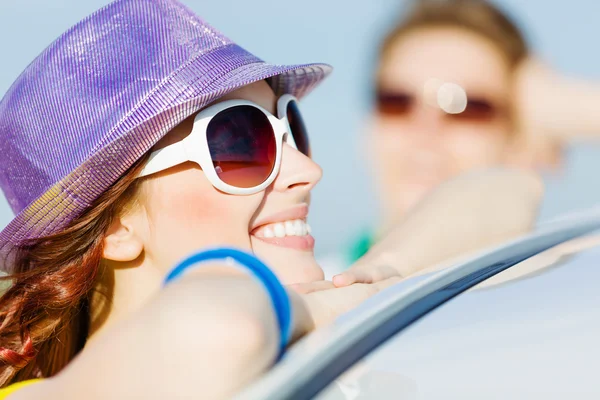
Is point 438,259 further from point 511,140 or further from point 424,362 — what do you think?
point 511,140

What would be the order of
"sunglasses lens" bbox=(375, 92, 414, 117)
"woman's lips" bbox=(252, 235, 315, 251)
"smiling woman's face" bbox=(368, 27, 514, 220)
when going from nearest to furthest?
1. "woman's lips" bbox=(252, 235, 315, 251)
2. "smiling woman's face" bbox=(368, 27, 514, 220)
3. "sunglasses lens" bbox=(375, 92, 414, 117)

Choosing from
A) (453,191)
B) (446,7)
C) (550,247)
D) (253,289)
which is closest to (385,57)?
(446,7)

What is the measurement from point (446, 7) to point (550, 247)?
3.56 metres

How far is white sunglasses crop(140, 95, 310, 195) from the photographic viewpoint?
1681mm

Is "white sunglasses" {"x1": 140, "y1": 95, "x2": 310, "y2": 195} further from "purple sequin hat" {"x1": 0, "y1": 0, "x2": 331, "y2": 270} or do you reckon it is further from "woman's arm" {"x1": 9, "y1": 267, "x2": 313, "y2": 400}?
"woman's arm" {"x1": 9, "y1": 267, "x2": 313, "y2": 400}

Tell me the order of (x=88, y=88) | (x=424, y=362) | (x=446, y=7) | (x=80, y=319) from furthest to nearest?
(x=446, y=7), (x=80, y=319), (x=88, y=88), (x=424, y=362)

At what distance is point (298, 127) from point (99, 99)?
568 millimetres

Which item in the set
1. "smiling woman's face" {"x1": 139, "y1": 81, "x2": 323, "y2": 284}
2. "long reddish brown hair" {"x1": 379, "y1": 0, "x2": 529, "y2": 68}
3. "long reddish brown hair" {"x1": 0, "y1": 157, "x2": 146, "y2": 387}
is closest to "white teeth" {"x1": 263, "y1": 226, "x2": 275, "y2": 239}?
"smiling woman's face" {"x1": 139, "y1": 81, "x2": 323, "y2": 284}

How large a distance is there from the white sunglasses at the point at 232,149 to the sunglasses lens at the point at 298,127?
13 cm

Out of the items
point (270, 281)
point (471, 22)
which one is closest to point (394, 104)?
point (471, 22)

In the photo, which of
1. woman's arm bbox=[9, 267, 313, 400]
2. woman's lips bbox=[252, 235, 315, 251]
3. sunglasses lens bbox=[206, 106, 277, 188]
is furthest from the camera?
woman's lips bbox=[252, 235, 315, 251]

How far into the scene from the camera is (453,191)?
6.80 ft

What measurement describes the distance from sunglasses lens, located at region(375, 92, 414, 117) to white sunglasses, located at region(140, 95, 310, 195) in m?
2.87

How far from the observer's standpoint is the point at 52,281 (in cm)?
174
